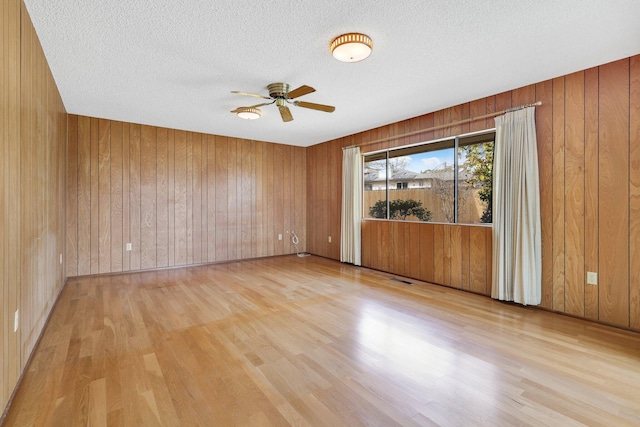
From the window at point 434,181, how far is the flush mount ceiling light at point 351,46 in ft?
7.82

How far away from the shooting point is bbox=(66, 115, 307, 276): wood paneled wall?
469 cm

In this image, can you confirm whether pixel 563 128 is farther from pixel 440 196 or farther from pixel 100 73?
pixel 100 73

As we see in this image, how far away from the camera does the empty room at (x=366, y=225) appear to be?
6.02ft

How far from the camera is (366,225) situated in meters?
5.57

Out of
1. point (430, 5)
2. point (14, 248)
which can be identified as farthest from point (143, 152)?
point (430, 5)

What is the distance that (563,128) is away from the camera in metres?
3.16

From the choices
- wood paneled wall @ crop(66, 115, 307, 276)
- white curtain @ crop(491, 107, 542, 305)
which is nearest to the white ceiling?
white curtain @ crop(491, 107, 542, 305)

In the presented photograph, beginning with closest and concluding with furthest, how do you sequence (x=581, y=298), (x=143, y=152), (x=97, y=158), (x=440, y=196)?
1. (x=581, y=298)
2. (x=440, y=196)
3. (x=97, y=158)
4. (x=143, y=152)

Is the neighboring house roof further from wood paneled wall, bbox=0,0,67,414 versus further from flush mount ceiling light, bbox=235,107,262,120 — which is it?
wood paneled wall, bbox=0,0,67,414

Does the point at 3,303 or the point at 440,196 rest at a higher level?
the point at 440,196

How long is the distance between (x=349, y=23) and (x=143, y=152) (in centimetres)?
449

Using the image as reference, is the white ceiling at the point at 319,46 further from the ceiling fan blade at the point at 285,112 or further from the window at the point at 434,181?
the window at the point at 434,181

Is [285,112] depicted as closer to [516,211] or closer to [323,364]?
[323,364]

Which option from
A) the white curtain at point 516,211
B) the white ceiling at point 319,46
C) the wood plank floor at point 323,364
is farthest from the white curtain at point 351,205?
the white curtain at point 516,211
